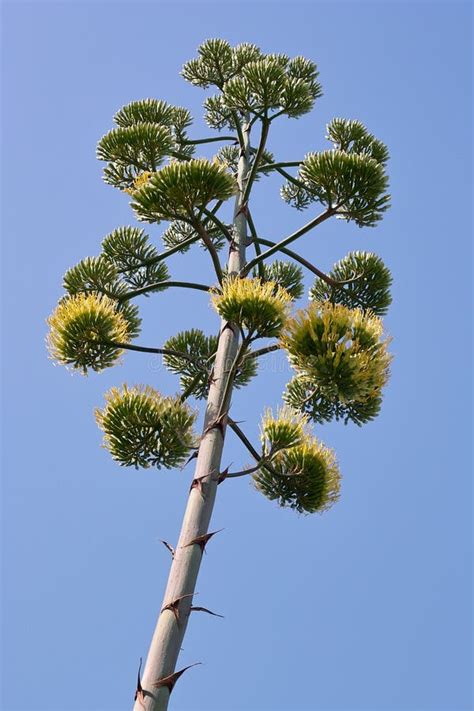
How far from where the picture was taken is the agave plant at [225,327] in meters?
4.67

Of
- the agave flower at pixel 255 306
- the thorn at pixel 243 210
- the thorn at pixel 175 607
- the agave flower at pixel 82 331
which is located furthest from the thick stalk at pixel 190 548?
the thorn at pixel 243 210

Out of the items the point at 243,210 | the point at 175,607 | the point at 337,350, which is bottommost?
the point at 175,607

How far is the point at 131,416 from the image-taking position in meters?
5.08

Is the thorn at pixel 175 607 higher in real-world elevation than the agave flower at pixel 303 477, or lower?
lower

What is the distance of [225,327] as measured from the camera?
5434 mm

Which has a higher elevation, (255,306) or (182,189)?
(182,189)

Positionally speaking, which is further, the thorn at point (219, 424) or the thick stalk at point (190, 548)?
the thorn at point (219, 424)

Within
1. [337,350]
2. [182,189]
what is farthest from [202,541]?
[182,189]

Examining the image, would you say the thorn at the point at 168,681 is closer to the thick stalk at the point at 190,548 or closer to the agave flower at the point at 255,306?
the thick stalk at the point at 190,548

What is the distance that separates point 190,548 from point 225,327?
5.69 feet

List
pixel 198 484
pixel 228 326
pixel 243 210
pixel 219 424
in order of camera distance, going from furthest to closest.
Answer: pixel 243 210 → pixel 228 326 → pixel 219 424 → pixel 198 484

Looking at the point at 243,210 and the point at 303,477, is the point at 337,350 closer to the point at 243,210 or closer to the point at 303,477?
the point at 303,477

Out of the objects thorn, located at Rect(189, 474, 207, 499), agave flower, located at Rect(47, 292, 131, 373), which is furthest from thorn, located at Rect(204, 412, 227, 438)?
agave flower, located at Rect(47, 292, 131, 373)

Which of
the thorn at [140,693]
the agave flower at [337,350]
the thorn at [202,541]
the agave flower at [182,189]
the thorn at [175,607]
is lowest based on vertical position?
the thorn at [140,693]
